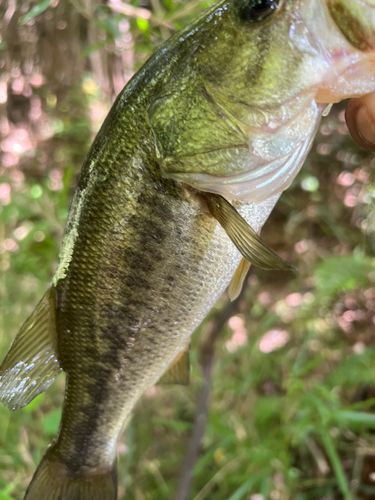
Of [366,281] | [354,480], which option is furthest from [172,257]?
[354,480]

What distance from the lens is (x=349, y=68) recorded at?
45cm

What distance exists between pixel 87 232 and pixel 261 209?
347 mm

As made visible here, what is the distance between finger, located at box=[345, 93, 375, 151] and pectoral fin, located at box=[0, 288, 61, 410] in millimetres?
701

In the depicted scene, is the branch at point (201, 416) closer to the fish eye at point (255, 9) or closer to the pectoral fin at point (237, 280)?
the pectoral fin at point (237, 280)

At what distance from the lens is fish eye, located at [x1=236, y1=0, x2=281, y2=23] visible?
0.47 meters

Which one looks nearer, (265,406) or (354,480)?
(354,480)

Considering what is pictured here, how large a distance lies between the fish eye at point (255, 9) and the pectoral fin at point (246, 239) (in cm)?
27

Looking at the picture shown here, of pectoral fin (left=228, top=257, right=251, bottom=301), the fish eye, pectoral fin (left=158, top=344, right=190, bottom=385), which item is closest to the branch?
pectoral fin (left=158, top=344, right=190, bottom=385)

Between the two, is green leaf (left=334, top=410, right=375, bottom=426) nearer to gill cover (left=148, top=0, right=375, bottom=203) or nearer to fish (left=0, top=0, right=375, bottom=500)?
fish (left=0, top=0, right=375, bottom=500)

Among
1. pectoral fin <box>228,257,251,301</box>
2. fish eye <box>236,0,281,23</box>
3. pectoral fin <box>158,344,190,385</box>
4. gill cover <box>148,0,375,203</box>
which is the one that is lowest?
pectoral fin <box>158,344,190,385</box>

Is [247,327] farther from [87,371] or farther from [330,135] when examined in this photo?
[87,371]

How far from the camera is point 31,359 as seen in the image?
711mm

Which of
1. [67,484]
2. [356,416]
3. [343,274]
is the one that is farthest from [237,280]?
[343,274]

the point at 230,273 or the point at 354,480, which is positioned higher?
the point at 230,273
